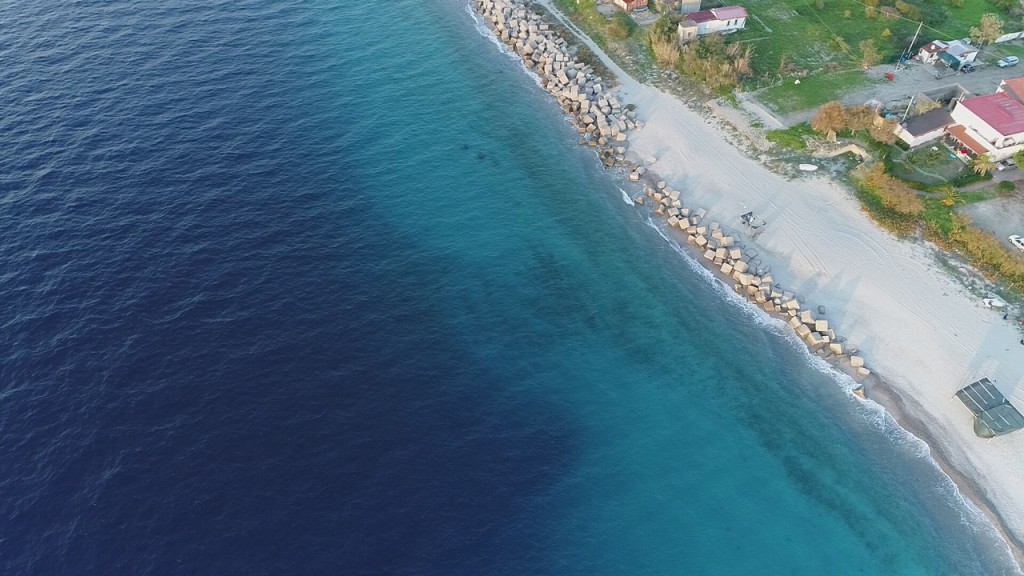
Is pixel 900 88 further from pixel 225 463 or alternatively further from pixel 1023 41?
pixel 225 463

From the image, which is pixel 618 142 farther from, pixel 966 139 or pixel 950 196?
pixel 966 139

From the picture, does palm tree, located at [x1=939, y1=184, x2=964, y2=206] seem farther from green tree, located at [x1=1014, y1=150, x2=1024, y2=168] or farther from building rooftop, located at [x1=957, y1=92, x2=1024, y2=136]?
building rooftop, located at [x1=957, y1=92, x2=1024, y2=136]

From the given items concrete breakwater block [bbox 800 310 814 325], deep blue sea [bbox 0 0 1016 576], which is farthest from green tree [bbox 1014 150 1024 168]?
deep blue sea [bbox 0 0 1016 576]

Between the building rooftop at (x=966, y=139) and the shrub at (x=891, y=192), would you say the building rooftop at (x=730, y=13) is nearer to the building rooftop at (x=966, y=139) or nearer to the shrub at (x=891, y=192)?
the building rooftop at (x=966, y=139)

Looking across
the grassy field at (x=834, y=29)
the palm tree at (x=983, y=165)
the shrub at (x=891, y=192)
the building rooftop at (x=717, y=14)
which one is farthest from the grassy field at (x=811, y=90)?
the palm tree at (x=983, y=165)

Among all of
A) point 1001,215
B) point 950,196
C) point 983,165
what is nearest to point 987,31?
point 983,165
